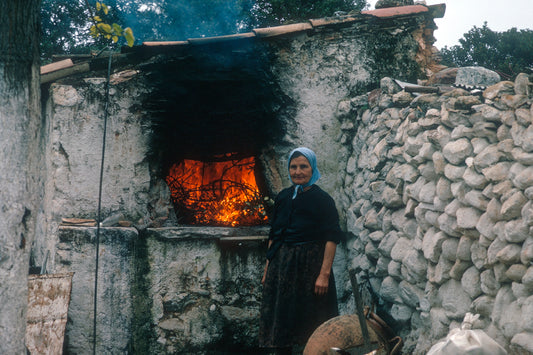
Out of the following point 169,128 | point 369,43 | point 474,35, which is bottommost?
point 169,128

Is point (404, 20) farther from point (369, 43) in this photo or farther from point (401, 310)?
point (401, 310)

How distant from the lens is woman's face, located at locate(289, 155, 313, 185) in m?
3.79

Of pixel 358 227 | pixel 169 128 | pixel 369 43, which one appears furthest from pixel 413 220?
pixel 169 128

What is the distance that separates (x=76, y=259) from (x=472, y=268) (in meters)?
3.51

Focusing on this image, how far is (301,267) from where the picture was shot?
12.0 ft

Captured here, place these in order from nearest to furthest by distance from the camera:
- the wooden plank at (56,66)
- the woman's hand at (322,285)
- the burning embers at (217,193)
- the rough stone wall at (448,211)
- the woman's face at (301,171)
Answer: the rough stone wall at (448,211) → the woman's hand at (322,285) → the woman's face at (301,171) → the wooden plank at (56,66) → the burning embers at (217,193)

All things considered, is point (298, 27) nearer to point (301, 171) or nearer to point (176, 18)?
point (301, 171)

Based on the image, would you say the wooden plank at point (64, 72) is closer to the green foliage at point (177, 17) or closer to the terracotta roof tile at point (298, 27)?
the terracotta roof tile at point (298, 27)

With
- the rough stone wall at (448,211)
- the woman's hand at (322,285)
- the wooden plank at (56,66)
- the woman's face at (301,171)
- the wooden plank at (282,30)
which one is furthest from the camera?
the wooden plank at (282,30)

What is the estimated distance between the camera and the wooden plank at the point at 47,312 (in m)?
3.83

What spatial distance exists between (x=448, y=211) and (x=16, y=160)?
99.6 inches

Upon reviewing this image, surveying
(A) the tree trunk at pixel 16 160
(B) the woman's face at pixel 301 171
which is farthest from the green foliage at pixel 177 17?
(A) the tree trunk at pixel 16 160

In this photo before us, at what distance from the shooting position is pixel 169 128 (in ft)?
16.1

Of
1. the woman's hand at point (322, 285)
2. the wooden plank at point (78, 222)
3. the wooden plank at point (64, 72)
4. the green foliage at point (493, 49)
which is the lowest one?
the woman's hand at point (322, 285)
